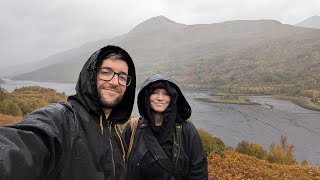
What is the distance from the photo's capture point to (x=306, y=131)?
34.1m

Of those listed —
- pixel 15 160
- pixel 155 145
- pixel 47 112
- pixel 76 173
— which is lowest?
pixel 155 145

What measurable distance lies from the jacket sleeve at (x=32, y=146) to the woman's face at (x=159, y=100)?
5.57 ft

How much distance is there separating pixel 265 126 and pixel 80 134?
3778cm

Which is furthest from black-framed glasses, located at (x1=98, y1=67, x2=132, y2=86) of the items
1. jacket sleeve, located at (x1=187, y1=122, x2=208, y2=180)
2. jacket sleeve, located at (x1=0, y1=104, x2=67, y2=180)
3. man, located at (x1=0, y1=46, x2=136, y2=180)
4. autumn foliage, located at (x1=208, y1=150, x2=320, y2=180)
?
autumn foliage, located at (x1=208, y1=150, x2=320, y2=180)

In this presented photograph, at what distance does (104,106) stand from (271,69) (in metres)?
110

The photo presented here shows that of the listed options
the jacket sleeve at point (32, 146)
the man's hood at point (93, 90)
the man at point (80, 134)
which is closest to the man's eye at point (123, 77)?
the man at point (80, 134)

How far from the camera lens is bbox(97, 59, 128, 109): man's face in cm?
194

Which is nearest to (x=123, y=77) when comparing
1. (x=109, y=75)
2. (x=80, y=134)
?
(x=109, y=75)

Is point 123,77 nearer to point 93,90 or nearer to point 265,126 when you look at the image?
point 93,90

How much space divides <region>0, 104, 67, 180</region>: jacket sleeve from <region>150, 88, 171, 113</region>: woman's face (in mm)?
1698

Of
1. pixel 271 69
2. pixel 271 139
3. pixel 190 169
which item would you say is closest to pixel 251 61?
pixel 271 69

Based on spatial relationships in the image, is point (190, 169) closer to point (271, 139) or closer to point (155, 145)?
point (155, 145)

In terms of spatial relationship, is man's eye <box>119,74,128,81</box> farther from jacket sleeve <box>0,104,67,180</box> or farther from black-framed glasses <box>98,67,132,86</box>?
jacket sleeve <box>0,104,67,180</box>

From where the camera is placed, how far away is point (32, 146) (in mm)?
1188
